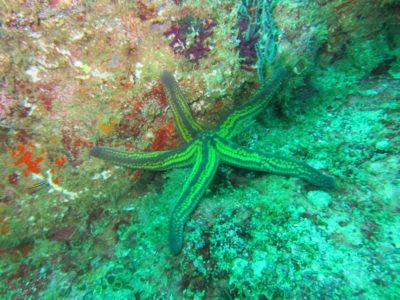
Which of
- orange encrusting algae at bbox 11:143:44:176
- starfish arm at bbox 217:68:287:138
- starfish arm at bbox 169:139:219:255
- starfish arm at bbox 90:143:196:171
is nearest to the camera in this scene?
starfish arm at bbox 169:139:219:255

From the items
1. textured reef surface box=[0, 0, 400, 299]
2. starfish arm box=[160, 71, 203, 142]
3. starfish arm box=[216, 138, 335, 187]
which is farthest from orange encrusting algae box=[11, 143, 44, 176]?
starfish arm box=[216, 138, 335, 187]

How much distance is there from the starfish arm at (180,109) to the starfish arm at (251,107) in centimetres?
45

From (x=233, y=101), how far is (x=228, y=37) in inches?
42.1

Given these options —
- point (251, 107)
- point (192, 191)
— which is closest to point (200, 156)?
point (192, 191)

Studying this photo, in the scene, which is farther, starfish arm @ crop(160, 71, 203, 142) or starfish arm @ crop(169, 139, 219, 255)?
starfish arm @ crop(160, 71, 203, 142)

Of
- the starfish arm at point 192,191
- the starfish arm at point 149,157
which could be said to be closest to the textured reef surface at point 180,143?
the starfish arm at point 192,191

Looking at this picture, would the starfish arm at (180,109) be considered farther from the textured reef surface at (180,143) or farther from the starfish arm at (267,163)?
the starfish arm at (267,163)

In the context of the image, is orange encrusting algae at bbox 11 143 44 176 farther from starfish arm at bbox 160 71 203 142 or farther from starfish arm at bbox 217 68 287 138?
starfish arm at bbox 217 68 287 138

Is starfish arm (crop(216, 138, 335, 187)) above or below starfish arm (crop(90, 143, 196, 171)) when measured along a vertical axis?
below

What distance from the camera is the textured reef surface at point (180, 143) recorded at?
2352mm

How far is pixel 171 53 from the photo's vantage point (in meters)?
3.42

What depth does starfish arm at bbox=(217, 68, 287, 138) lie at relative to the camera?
3.65 m

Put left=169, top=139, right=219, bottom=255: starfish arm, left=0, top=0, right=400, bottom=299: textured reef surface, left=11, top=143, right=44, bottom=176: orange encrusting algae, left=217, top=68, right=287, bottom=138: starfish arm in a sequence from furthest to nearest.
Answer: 1. left=217, top=68, right=287, bottom=138: starfish arm
2. left=11, top=143, right=44, bottom=176: orange encrusting algae
3. left=169, top=139, right=219, bottom=255: starfish arm
4. left=0, top=0, right=400, bottom=299: textured reef surface

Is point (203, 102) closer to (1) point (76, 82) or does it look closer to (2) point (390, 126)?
(1) point (76, 82)
